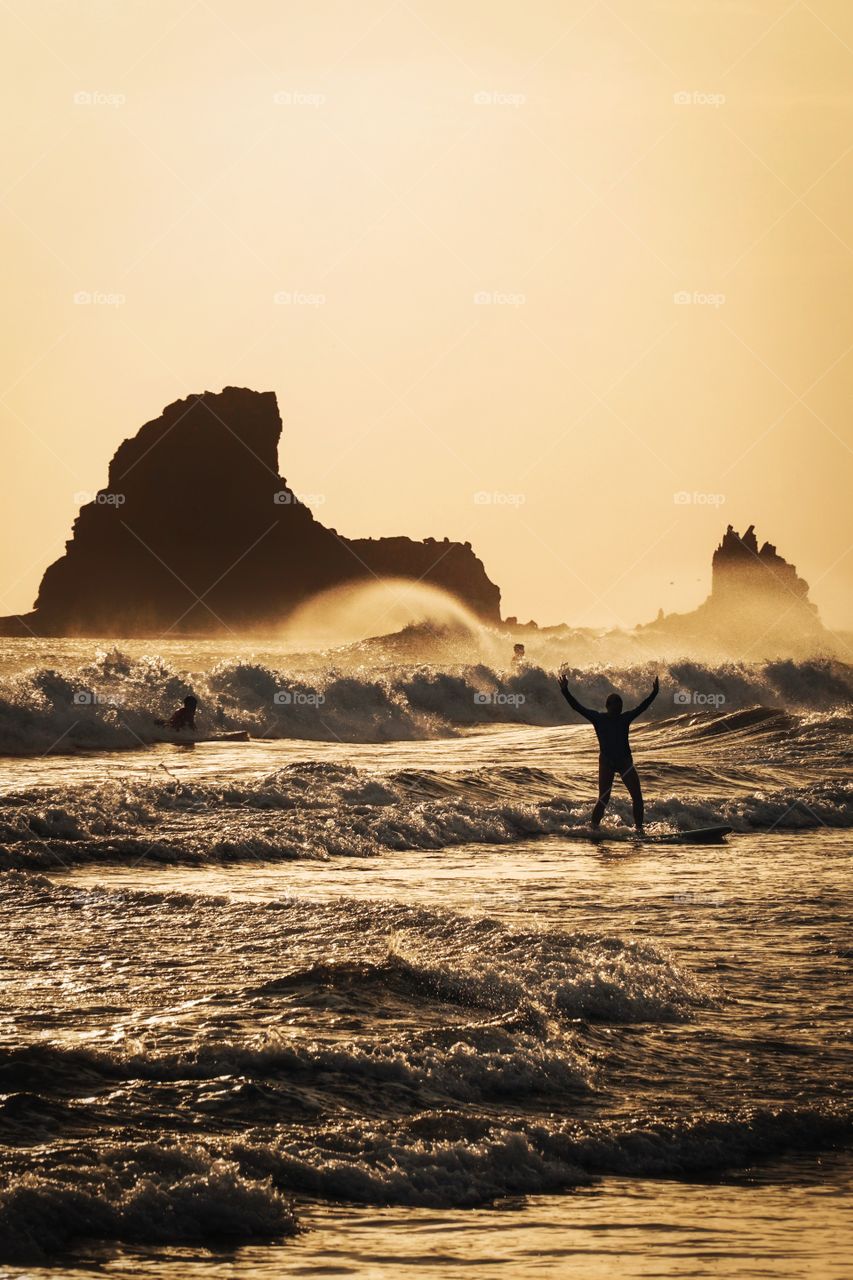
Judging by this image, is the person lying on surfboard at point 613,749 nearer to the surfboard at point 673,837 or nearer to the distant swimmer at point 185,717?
the surfboard at point 673,837

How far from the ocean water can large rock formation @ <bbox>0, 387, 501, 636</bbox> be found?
127 meters

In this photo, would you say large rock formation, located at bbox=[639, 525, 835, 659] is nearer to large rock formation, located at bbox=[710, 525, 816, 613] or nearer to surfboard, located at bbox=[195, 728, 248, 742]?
large rock formation, located at bbox=[710, 525, 816, 613]

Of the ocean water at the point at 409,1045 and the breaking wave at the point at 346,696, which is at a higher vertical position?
the breaking wave at the point at 346,696

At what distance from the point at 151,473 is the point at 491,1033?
147763 mm

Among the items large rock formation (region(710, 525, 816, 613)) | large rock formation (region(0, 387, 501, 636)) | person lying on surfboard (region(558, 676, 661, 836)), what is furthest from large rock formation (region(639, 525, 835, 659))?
person lying on surfboard (region(558, 676, 661, 836))

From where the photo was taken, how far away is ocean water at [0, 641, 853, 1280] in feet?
19.2

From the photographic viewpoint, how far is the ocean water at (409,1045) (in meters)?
5.84

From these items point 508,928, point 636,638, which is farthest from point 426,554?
point 508,928

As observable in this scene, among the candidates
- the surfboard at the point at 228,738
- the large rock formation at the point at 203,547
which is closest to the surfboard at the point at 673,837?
the surfboard at the point at 228,738

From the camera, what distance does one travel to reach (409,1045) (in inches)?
315

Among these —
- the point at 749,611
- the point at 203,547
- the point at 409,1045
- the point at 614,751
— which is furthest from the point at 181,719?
the point at 203,547

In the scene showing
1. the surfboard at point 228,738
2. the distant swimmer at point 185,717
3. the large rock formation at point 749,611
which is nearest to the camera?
the surfboard at point 228,738

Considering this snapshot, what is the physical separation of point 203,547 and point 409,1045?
147 meters

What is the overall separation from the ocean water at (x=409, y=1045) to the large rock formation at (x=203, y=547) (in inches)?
5005
